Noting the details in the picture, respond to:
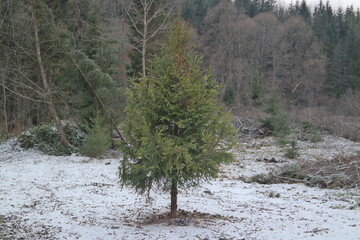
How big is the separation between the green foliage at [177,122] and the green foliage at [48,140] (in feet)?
31.8

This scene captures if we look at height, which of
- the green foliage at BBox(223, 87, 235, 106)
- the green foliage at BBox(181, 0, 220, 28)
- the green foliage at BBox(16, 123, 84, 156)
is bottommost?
the green foliage at BBox(16, 123, 84, 156)

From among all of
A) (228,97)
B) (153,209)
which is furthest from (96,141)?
(228,97)

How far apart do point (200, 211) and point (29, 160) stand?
28.2 feet

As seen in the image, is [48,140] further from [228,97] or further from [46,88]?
[228,97]

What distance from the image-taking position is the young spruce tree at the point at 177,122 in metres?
6.61

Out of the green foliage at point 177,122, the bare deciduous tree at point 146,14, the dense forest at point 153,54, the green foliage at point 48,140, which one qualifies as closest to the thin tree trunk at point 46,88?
the dense forest at point 153,54

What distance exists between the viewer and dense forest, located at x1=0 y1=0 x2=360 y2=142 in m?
15.9

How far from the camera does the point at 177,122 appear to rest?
673cm

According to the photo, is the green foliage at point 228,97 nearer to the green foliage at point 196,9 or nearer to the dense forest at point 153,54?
the dense forest at point 153,54

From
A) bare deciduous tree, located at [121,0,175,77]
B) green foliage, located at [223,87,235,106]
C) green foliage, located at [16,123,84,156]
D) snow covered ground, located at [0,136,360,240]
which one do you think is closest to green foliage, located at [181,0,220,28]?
green foliage, located at [223,87,235,106]

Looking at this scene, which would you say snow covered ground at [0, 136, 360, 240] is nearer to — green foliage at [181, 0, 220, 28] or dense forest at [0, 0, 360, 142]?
dense forest at [0, 0, 360, 142]

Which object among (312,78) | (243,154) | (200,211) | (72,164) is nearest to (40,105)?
(72,164)

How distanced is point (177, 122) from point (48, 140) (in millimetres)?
11640

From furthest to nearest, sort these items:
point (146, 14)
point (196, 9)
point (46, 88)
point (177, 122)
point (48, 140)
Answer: point (196, 9) < point (146, 14) < point (48, 140) < point (46, 88) < point (177, 122)
